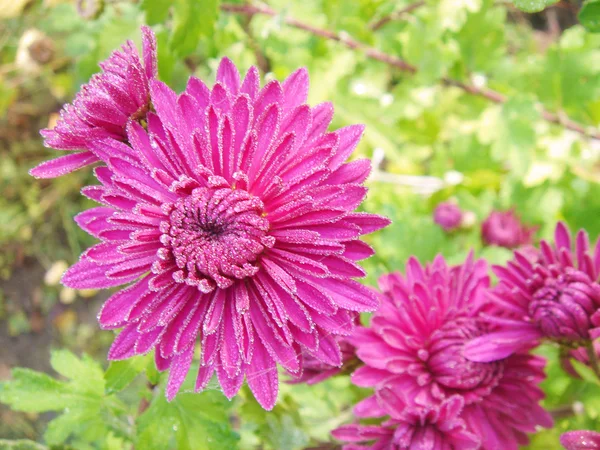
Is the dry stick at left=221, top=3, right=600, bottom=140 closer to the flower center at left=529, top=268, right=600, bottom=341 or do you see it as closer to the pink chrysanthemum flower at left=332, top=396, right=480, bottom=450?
the flower center at left=529, top=268, right=600, bottom=341

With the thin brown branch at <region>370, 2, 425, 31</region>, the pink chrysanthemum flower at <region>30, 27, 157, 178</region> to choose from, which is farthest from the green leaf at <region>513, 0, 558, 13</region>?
the thin brown branch at <region>370, 2, 425, 31</region>

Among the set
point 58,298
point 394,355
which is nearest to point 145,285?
point 394,355

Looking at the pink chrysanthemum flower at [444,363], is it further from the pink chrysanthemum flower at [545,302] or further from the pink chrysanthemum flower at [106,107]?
the pink chrysanthemum flower at [106,107]

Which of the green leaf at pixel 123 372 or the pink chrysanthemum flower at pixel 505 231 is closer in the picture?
the green leaf at pixel 123 372

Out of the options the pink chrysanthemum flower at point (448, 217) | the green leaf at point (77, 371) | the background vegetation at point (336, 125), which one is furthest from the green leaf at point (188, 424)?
the pink chrysanthemum flower at point (448, 217)

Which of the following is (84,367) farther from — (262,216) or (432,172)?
(432,172)

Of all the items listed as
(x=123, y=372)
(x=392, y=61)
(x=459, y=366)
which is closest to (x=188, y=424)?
(x=123, y=372)
